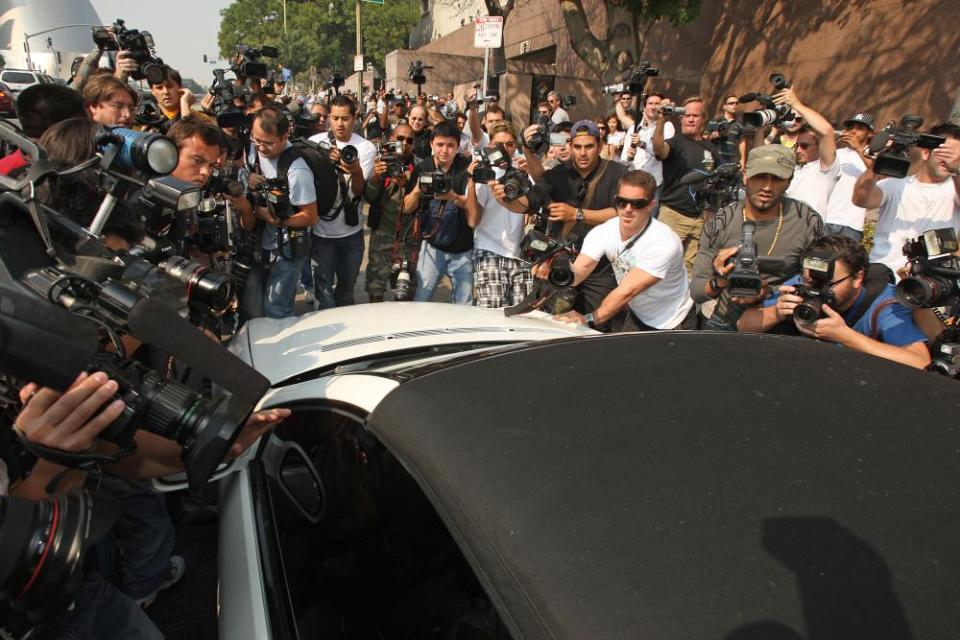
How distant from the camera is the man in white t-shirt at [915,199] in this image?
3.72 meters

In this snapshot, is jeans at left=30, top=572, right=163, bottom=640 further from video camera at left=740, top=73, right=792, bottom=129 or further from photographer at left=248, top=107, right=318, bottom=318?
video camera at left=740, top=73, right=792, bottom=129

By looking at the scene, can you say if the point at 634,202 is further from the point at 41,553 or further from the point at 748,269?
the point at 41,553

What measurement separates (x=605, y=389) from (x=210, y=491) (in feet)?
7.70

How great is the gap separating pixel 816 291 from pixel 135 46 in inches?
217

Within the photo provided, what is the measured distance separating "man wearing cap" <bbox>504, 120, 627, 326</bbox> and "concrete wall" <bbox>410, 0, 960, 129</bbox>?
268 inches

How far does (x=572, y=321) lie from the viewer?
3.25m

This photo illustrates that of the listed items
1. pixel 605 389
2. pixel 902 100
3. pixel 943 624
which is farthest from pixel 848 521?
pixel 902 100

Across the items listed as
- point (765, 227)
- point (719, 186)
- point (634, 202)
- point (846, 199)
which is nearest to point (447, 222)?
point (634, 202)

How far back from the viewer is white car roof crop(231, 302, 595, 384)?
95.6 inches

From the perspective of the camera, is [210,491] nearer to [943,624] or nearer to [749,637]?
[749,637]

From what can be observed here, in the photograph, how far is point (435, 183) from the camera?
4230mm

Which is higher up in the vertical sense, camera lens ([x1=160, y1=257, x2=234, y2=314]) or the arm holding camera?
the arm holding camera

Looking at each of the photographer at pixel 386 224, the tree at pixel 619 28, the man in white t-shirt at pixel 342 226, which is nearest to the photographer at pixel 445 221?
the photographer at pixel 386 224

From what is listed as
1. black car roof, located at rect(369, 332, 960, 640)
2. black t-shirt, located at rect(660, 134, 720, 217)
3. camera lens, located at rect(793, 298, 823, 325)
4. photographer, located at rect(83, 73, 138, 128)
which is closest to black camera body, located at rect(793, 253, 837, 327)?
camera lens, located at rect(793, 298, 823, 325)
